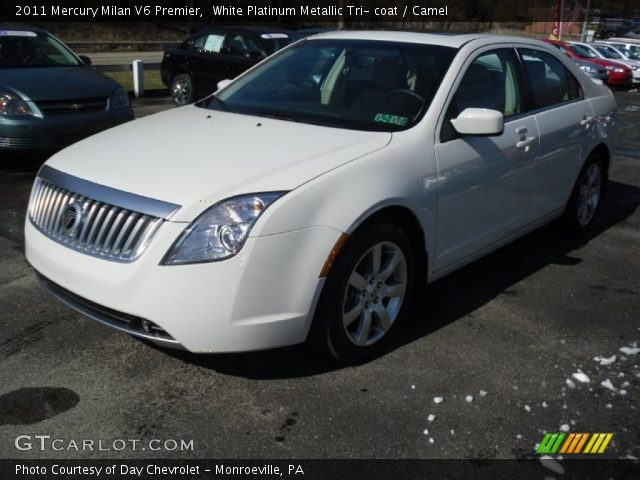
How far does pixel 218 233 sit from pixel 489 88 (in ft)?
7.40

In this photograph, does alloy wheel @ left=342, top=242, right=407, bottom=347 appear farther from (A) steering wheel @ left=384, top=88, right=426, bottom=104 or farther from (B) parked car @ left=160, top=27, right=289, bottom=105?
(B) parked car @ left=160, top=27, right=289, bottom=105

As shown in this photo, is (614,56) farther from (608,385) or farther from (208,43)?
(608,385)

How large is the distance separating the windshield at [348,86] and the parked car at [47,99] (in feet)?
10.3

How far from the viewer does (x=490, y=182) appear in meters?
4.25

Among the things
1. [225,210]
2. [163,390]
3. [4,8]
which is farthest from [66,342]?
[4,8]

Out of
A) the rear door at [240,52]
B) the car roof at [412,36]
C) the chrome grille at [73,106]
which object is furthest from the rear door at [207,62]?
the car roof at [412,36]

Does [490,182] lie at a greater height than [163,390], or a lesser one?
greater

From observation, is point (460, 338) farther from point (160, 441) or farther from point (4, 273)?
point (4, 273)

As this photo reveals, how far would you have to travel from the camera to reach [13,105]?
23.5 feet

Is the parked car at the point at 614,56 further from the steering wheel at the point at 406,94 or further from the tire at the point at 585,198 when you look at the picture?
the steering wheel at the point at 406,94

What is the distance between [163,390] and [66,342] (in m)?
0.79

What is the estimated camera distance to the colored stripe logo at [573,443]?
3.03m

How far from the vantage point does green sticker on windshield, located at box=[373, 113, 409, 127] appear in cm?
390

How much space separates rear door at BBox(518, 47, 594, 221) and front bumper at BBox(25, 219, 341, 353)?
6.93ft
